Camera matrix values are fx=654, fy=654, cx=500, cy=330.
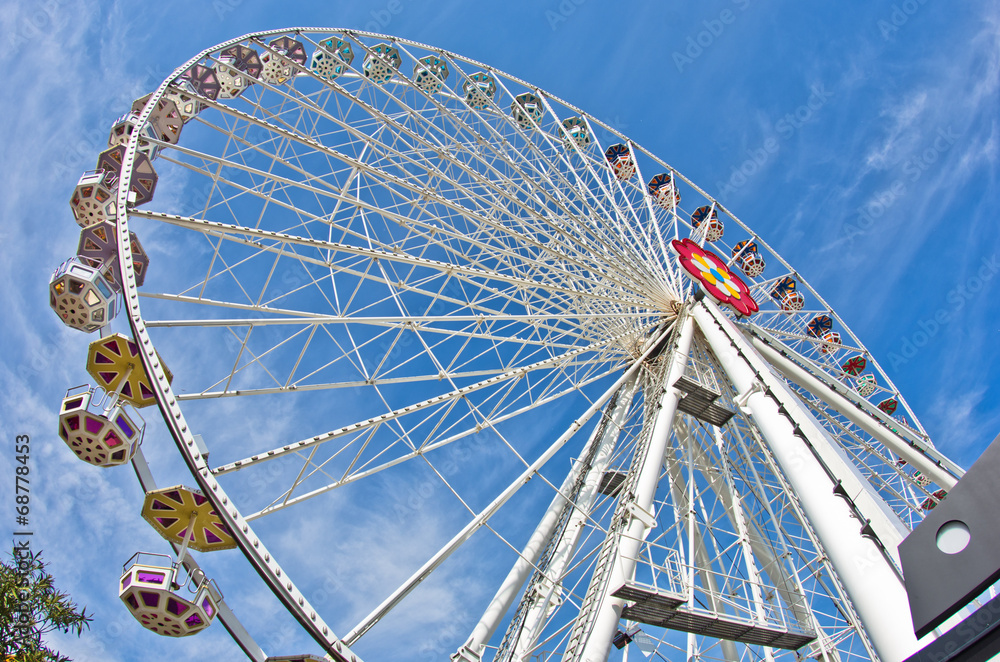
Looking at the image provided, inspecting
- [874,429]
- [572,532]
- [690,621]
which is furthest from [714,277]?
[690,621]

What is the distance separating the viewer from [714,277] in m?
16.2

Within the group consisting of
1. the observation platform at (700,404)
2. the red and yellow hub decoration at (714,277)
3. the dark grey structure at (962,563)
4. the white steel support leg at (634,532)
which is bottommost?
the dark grey structure at (962,563)

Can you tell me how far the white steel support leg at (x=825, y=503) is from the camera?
6.36 m

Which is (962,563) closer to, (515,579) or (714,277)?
(515,579)

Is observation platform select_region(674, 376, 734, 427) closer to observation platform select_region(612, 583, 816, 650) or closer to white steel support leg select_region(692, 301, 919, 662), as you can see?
white steel support leg select_region(692, 301, 919, 662)

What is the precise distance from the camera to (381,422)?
1005 centimetres

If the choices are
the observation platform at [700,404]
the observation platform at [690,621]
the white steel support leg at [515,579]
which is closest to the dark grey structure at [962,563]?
the observation platform at [690,621]

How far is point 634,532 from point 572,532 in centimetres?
300

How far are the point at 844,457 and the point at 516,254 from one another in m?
7.56

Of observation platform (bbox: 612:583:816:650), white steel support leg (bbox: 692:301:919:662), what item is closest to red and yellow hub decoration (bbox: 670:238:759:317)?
white steel support leg (bbox: 692:301:919:662)

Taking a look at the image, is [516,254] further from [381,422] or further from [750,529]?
[750,529]

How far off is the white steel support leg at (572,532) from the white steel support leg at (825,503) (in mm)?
3312

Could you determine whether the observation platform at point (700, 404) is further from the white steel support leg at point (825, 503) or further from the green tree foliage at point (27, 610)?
the green tree foliage at point (27, 610)

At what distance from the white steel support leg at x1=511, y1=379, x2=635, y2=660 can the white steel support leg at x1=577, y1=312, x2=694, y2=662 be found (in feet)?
3.59
